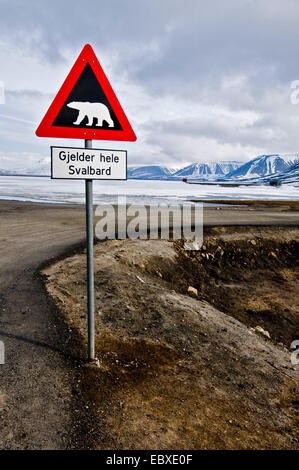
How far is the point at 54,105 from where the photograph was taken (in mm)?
2990

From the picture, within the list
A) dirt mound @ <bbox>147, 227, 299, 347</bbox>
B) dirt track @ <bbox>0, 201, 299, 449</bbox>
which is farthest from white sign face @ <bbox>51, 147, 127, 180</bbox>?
dirt mound @ <bbox>147, 227, 299, 347</bbox>

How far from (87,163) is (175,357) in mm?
2850

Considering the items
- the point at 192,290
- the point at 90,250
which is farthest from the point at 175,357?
the point at 192,290

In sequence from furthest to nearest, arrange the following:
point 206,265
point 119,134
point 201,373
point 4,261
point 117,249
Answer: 1. point 206,265
2. point 117,249
3. point 4,261
4. point 201,373
5. point 119,134

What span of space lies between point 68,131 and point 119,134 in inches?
22.9

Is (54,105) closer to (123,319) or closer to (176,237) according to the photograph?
(123,319)

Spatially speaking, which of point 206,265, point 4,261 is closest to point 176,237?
point 206,265

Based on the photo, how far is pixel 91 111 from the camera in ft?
10.1

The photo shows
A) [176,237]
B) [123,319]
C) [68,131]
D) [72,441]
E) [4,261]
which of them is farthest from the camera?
[176,237]

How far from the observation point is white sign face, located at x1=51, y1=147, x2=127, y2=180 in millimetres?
2896

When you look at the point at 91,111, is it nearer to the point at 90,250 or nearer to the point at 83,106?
the point at 83,106

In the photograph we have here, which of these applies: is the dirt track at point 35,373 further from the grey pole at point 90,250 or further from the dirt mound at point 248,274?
A: the dirt mound at point 248,274

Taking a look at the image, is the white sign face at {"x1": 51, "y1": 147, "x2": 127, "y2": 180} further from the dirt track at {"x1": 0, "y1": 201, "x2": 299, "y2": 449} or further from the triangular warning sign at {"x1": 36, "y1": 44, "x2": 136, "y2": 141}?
the dirt track at {"x1": 0, "y1": 201, "x2": 299, "y2": 449}

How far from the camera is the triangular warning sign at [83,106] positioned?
300cm
